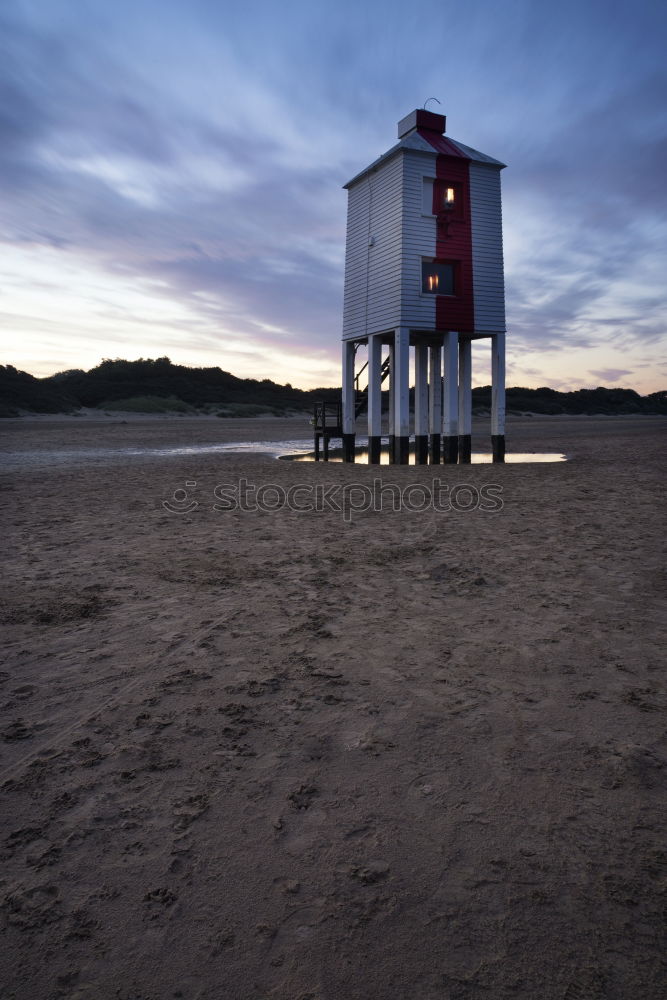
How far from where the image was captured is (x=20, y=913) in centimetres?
191

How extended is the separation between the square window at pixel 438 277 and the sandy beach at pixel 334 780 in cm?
1281

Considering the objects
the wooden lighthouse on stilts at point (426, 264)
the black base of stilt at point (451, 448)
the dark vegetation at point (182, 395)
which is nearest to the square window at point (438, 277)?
the wooden lighthouse on stilts at point (426, 264)

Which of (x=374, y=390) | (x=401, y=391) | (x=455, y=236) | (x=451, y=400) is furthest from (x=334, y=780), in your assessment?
(x=455, y=236)

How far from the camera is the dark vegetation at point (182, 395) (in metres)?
53.2

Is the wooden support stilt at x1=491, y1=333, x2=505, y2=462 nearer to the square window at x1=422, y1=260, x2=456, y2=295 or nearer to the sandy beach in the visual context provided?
the square window at x1=422, y1=260, x2=456, y2=295

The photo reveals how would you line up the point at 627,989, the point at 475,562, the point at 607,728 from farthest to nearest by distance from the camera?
the point at 475,562 < the point at 607,728 < the point at 627,989

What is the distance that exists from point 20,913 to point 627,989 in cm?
191

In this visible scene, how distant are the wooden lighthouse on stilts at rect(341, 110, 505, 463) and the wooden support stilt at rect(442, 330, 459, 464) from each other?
3 centimetres

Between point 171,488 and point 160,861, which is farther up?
point 171,488

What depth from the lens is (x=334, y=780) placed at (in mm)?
2596

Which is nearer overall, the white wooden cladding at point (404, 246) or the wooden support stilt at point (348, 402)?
the white wooden cladding at point (404, 246)

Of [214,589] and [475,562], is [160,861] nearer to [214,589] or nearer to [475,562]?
[214,589]

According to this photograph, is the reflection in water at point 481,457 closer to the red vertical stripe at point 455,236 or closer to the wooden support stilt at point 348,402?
the wooden support stilt at point 348,402

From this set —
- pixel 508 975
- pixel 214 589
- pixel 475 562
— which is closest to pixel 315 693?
pixel 508 975
